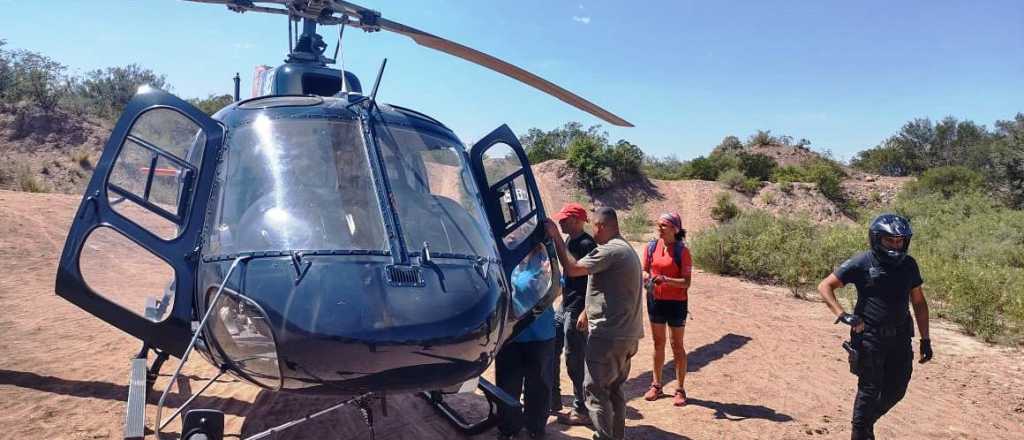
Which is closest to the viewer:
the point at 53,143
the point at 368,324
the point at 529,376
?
the point at 368,324

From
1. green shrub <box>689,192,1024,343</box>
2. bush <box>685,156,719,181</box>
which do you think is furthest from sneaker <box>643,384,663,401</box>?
bush <box>685,156,719,181</box>

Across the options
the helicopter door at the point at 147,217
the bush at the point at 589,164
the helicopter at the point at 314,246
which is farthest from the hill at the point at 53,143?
the helicopter at the point at 314,246

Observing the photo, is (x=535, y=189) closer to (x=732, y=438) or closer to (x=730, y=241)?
(x=732, y=438)

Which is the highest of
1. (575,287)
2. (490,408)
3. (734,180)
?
(734,180)

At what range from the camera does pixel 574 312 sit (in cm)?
529

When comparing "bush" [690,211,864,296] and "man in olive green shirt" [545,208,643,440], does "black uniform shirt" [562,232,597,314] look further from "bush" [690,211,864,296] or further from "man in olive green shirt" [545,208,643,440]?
"bush" [690,211,864,296]

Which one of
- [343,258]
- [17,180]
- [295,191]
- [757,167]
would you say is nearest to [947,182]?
[757,167]

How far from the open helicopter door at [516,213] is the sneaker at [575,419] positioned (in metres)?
1.45

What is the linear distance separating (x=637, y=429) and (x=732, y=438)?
727 mm

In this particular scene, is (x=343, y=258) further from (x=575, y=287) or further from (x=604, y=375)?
(x=575, y=287)

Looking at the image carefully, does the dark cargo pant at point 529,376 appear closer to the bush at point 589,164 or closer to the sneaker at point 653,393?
the sneaker at point 653,393

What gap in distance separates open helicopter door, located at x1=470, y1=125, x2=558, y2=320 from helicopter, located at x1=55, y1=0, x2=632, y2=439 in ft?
0.04

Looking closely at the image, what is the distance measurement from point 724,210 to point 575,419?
2193 centimetres

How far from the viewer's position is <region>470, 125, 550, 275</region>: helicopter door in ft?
15.1
